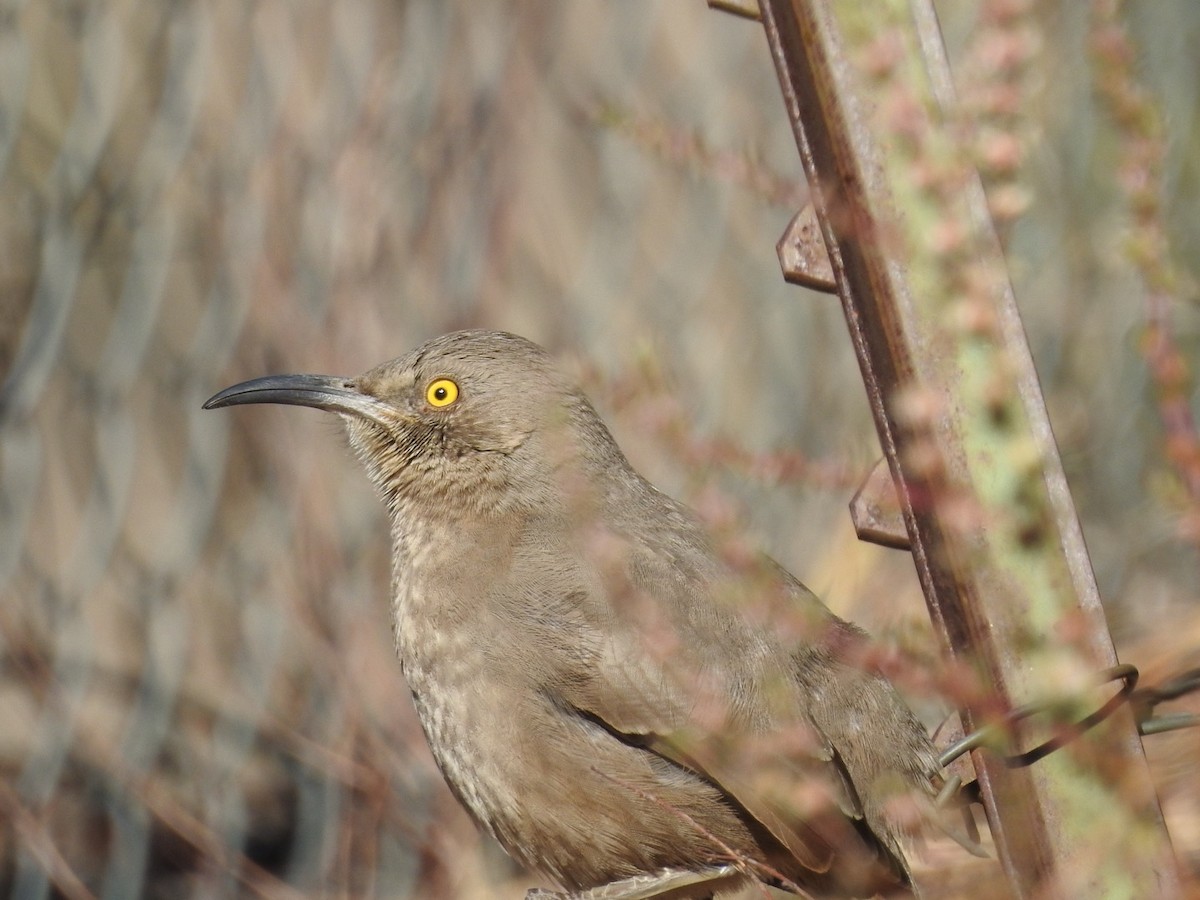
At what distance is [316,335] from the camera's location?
4.86 metres

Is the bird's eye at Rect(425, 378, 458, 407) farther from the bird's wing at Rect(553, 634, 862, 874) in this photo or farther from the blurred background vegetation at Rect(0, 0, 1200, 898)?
the blurred background vegetation at Rect(0, 0, 1200, 898)

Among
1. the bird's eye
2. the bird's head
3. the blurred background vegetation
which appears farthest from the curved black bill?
the blurred background vegetation

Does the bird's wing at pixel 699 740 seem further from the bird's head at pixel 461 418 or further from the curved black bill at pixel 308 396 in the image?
the curved black bill at pixel 308 396

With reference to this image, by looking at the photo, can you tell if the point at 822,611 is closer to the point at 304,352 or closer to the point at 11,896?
the point at 304,352

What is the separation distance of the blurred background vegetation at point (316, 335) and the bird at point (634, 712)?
5.35ft

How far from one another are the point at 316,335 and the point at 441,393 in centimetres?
154

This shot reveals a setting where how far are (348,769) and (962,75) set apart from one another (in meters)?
3.47

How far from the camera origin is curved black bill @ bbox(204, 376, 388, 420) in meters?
3.47

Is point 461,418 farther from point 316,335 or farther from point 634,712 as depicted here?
point 316,335

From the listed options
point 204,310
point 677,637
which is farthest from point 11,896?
point 677,637

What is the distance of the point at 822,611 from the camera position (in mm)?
2727

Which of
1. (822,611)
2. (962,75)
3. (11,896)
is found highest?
(962,75)

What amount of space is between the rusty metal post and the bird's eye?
1.17 m

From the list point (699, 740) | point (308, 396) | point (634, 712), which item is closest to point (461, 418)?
point (308, 396)
